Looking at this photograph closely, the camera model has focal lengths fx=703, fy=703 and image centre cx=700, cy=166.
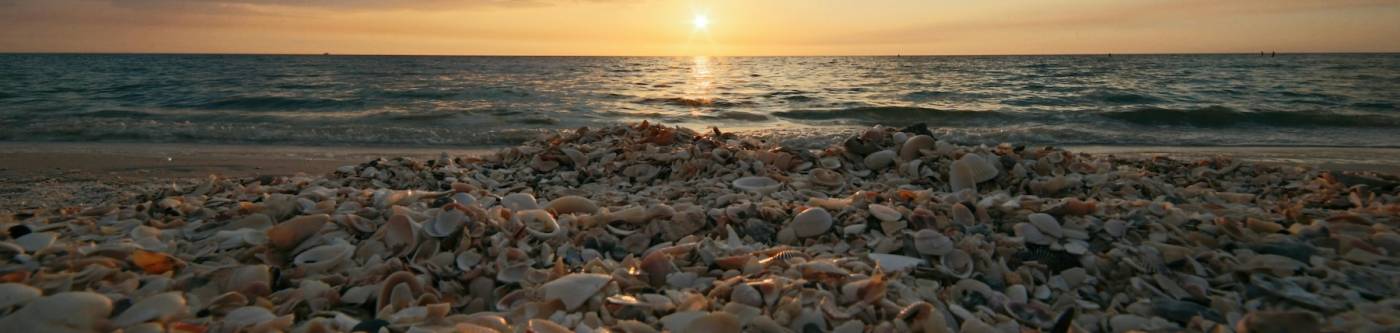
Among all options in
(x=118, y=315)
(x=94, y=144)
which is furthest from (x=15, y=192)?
(x=118, y=315)

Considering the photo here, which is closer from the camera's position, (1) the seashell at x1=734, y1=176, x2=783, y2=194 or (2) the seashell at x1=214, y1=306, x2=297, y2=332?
(2) the seashell at x1=214, y1=306, x2=297, y2=332

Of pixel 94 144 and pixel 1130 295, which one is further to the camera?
pixel 94 144

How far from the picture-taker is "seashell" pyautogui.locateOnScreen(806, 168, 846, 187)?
12.6ft

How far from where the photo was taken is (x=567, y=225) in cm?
274

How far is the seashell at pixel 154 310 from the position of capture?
5.63ft

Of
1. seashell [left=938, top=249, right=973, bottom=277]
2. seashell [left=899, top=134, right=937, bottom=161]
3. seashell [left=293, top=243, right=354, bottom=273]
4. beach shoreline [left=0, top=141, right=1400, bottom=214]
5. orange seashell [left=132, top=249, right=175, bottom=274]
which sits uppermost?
seashell [left=899, top=134, right=937, bottom=161]

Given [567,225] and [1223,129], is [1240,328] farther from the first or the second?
[1223,129]

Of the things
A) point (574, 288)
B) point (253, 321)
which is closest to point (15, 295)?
point (253, 321)

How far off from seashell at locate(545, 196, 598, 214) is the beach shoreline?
3107mm

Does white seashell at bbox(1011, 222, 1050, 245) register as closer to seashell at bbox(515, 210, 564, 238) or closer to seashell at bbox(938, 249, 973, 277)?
seashell at bbox(938, 249, 973, 277)

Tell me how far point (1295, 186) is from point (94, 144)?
1102cm

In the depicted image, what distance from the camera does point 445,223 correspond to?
251cm

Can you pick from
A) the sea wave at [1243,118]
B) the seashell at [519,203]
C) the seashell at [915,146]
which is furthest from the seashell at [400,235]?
the sea wave at [1243,118]

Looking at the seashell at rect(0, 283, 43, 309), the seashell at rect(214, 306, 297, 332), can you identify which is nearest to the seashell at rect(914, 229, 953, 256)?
the seashell at rect(214, 306, 297, 332)
